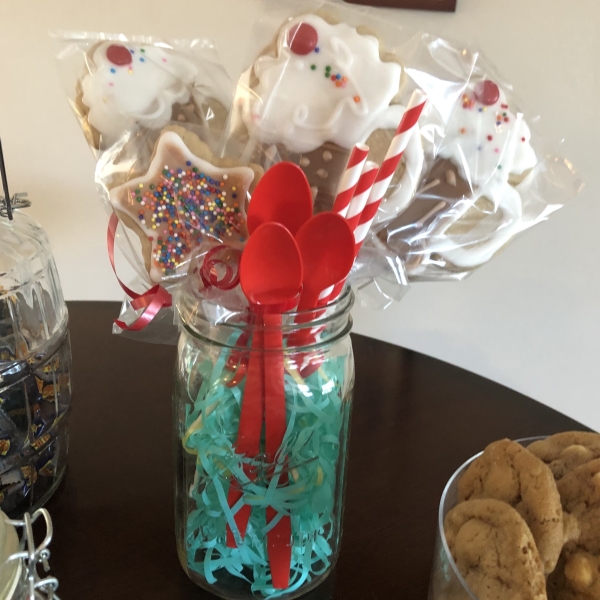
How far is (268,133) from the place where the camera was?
18.7 inches

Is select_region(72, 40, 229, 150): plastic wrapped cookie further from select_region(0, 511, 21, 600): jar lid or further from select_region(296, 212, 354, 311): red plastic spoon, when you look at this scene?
select_region(0, 511, 21, 600): jar lid

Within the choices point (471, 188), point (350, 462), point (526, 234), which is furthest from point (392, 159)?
point (526, 234)

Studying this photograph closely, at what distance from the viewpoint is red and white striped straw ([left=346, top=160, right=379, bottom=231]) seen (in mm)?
424

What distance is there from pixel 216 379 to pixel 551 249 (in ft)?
2.22

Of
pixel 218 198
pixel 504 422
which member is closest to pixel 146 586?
pixel 218 198

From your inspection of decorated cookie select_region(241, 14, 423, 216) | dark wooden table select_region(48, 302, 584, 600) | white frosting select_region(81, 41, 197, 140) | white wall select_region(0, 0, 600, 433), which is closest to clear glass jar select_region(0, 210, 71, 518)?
dark wooden table select_region(48, 302, 584, 600)

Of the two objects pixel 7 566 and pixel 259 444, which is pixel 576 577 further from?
pixel 7 566

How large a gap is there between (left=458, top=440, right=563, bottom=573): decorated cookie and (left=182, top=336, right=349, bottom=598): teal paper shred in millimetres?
115

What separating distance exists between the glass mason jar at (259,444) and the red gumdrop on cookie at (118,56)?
7.8 inches

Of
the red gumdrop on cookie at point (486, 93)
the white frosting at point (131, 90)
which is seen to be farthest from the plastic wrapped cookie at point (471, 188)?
the white frosting at point (131, 90)

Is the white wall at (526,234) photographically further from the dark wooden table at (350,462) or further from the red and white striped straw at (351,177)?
the red and white striped straw at (351,177)

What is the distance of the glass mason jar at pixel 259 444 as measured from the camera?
17.7 inches

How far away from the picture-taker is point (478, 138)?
0.51 meters

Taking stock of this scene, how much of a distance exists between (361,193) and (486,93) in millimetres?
173
